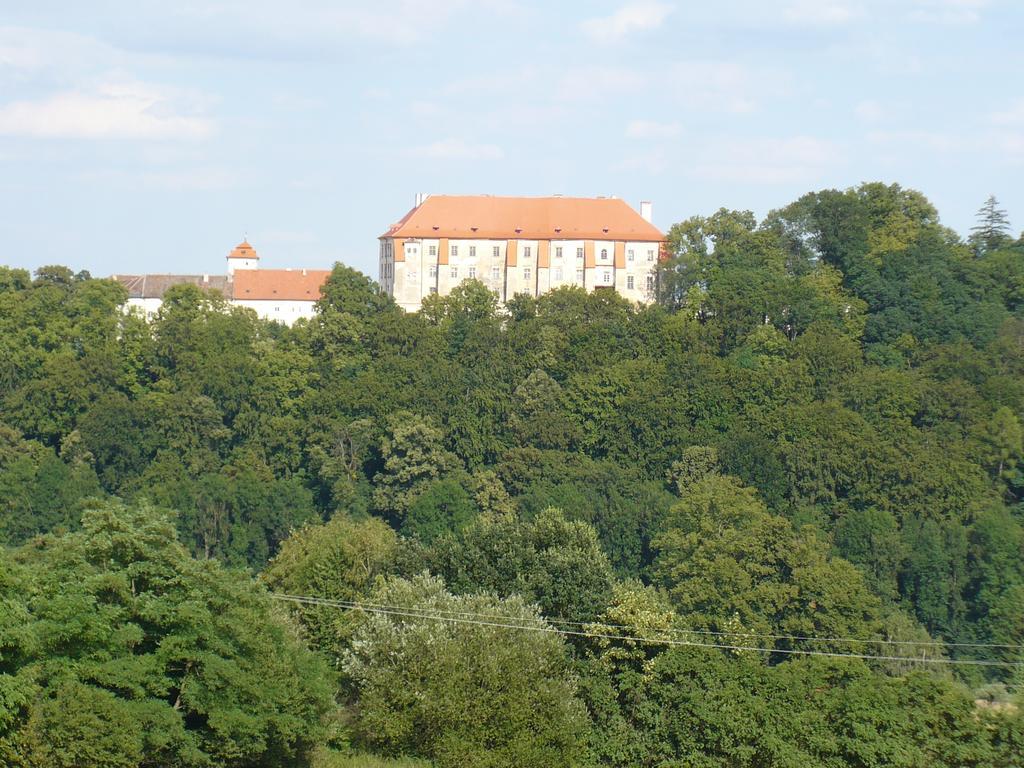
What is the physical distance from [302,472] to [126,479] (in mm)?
6629

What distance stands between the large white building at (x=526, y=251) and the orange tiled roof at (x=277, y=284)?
555 centimetres

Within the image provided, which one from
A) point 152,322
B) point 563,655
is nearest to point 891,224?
point 152,322

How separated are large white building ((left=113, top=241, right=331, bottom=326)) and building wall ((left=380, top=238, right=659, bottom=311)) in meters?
5.90

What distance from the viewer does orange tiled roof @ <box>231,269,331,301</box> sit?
9231cm

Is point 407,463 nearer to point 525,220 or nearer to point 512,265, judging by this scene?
point 512,265

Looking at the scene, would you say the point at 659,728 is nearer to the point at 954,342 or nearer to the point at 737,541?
the point at 737,541

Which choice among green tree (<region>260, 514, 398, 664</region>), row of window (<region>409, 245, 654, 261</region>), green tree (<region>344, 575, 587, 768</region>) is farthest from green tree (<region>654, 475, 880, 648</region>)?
row of window (<region>409, 245, 654, 261</region>)

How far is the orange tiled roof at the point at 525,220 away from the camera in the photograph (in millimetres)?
86188

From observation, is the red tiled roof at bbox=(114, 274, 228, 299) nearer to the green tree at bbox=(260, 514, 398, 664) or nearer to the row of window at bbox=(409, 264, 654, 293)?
the row of window at bbox=(409, 264, 654, 293)

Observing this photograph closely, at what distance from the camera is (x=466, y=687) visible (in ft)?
118

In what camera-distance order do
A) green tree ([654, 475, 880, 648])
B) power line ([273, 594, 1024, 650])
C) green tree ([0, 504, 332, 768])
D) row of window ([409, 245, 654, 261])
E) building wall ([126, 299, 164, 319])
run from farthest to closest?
building wall ([126, 299, 164, 319])
row of window ([409, 245, 654, 261])
green tree ([654, 475, 880, 648])
power line ([273, 594, 1024, 650])
green tree ([0, 504, 332, 768])

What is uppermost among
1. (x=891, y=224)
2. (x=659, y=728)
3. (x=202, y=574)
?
(x=891, y=224)

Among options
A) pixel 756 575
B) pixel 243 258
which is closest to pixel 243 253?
pixel 243 258

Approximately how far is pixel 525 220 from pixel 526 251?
207 cm
